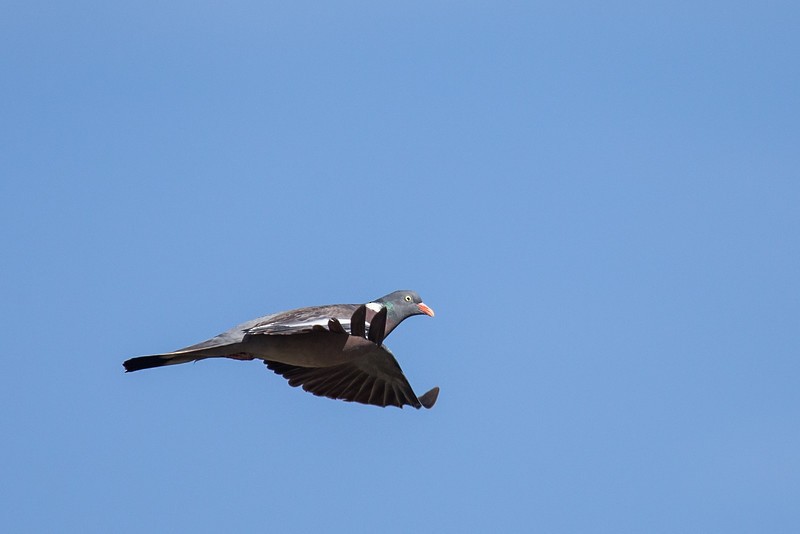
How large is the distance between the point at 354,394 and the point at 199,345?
2525mm

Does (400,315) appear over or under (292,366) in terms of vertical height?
over

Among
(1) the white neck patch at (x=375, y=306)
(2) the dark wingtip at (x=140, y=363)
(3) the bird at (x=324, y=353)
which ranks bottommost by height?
(2) the dark wingtip at (x=140, y=363)

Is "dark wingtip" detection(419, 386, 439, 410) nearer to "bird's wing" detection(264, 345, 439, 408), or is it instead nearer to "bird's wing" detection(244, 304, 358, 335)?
"bird's wing" detection(264, 345, 439, 408)

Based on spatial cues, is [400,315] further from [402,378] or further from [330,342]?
[330,342]

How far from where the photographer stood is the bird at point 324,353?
14789 millimetres

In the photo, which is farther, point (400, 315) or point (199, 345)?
point (400, 315)

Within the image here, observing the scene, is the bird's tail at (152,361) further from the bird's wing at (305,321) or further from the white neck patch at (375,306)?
the white neck patch at (375,306)

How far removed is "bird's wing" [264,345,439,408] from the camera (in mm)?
16359

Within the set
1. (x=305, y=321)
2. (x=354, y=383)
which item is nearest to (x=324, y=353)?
(x=305, y=321)

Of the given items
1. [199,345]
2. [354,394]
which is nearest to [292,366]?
[354,394]

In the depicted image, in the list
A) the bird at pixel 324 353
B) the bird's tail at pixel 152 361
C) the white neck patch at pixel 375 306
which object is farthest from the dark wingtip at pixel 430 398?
the bird's tail at pixel 152 361

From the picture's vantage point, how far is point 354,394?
16.6 meters

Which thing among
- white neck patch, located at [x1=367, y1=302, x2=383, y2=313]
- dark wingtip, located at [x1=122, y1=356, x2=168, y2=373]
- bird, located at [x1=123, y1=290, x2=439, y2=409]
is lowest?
dark wingtip, located at [x1=122, y1=356, x2=168, y2=373]

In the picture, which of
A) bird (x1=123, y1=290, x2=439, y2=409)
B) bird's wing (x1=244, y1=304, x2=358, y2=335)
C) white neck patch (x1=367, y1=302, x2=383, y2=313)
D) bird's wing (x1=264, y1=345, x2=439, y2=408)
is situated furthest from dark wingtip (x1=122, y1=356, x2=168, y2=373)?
white neck patch (x1=367, y1=302, x2=383, y2=313)
